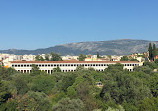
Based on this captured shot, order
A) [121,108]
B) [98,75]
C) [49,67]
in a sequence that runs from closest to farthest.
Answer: [121,108], [98,75], [49,67]

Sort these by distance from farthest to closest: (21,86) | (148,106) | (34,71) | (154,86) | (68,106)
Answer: (34,71) < (21,86) < (154,86) < (148,106) < (68,106)

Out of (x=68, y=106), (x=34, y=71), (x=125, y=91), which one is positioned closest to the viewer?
(x=68, y=106)

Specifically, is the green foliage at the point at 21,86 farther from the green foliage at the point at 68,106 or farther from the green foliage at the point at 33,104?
the green foliage at the point at 68,106

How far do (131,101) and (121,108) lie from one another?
557 cm

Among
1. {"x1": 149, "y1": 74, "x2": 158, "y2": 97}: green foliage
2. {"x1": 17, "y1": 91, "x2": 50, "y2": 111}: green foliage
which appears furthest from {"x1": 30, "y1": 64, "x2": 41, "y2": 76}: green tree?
{"x1": 17, "y1": 91, "x2": 50, "y2": 111}: green foliage

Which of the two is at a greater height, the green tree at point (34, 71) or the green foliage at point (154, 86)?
the green foliage at point (154, 86)

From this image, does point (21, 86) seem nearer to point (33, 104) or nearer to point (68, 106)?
point (33, 104)

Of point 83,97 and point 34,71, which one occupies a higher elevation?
point 83,97

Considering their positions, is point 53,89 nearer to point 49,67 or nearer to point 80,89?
point 80,89

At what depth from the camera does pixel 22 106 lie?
3167 centimetres

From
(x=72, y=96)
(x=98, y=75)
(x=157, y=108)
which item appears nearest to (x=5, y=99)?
(x=72, y=96)

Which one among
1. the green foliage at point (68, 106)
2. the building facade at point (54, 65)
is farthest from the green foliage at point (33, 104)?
the building facade at point (54, 65)

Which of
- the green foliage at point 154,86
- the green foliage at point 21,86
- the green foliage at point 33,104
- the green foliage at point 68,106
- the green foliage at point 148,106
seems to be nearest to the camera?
the green foliage at point 68,106

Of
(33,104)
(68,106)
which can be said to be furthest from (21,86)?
(68,106)
